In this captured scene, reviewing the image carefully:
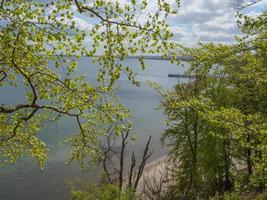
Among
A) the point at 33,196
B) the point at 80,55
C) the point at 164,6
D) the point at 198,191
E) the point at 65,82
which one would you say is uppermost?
the point at 164,6

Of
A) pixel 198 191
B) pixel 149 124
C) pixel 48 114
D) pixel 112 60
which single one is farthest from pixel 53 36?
pixel 149 124

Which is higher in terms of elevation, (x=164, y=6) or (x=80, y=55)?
(x=164, y=6)

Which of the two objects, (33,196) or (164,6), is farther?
(33,196)

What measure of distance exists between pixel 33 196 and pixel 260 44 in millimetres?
27131

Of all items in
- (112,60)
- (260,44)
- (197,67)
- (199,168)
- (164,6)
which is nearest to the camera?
(164,6)

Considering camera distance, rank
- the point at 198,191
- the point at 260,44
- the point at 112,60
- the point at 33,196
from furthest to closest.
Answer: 1. the point at 33,196
2. the point at 198,191
3. the point at 260,44
4. the point at 112,60

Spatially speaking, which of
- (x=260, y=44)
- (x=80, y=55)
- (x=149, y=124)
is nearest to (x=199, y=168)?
(x=260, y=44)

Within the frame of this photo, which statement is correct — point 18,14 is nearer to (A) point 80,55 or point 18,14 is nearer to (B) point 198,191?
(A) point 80,55

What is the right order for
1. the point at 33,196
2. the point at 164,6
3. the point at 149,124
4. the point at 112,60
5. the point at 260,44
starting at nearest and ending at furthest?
the point at 164,6 → the point at 112,60 → the point at 260,44 → the point at 33,196 → the point at 149,124

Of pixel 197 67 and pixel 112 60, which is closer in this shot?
pixel 112 60

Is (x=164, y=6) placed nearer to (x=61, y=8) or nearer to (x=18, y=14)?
(x=61, y=8)

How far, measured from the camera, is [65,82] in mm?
6832

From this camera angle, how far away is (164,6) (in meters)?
5.88

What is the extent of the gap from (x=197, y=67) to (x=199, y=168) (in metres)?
16.3
